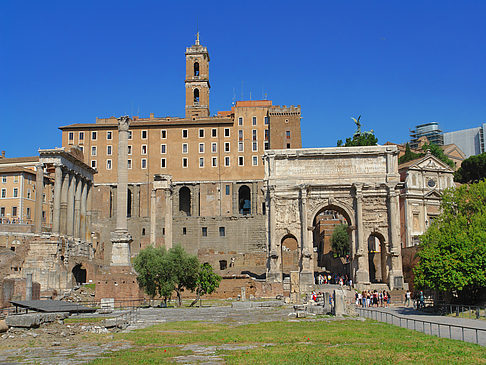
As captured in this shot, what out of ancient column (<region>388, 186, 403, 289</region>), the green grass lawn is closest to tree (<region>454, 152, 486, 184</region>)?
ancient column (<region>388, 186, 403, 289</region>)

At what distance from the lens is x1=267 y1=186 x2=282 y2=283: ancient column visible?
44781 mm

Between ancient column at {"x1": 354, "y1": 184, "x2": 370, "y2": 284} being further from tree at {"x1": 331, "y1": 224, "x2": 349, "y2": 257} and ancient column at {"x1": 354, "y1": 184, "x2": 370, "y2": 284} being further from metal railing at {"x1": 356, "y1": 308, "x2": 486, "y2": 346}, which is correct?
tree at {"x1": 331, "y1": 224, "x2": 349, "y2": 257}

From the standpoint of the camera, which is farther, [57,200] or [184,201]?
Answer: [184,201]


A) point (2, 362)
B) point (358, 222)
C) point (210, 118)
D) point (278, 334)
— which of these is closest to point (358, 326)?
point (278, 334)

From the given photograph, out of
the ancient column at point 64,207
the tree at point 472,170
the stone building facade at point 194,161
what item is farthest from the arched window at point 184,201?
the tree at point 472,170

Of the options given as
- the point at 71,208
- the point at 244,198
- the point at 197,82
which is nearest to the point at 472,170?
the point at 244,198

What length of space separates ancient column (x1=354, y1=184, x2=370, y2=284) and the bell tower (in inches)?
1845

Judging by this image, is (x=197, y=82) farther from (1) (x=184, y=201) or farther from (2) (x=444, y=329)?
(2) (x=444, y=329)

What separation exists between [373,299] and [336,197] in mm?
10773

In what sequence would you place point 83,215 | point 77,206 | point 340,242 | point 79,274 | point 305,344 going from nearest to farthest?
point 305,344, point 79,274, point 77,206, point 83,215, point 340,242

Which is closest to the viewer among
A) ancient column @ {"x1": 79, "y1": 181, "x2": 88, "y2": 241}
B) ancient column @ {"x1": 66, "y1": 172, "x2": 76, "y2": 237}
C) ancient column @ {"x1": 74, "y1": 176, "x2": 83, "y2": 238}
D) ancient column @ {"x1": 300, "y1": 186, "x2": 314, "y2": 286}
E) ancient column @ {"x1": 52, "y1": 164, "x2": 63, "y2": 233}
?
ancient column @ {"x1": 300, "y1": 186, "x2": 314, "y2": 286}

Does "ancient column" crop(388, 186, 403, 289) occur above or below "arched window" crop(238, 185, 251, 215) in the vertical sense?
below

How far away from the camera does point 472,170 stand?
74.3 metres

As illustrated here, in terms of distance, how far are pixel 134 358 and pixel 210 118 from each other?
69.4 metres
